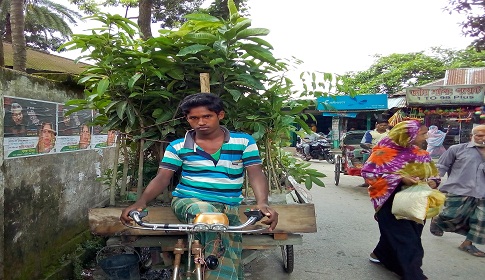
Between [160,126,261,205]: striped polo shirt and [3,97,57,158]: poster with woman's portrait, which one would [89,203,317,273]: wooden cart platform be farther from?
[3,97,57,158]: poster with woman's portrait

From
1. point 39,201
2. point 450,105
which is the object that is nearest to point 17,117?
point 39,201

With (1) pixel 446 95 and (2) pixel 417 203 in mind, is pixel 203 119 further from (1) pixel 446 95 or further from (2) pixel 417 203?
(1) pixel 446 95

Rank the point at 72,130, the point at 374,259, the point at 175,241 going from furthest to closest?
1. the point at 374,259
2. the point at 72,130
3. the point at 175,241

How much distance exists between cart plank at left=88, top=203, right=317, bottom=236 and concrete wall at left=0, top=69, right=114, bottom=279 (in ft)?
1.21

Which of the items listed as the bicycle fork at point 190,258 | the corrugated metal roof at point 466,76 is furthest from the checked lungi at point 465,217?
the corrugated metal roof at point 466,76

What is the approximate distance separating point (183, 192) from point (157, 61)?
3.51 ft

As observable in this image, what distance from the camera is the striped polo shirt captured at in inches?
101

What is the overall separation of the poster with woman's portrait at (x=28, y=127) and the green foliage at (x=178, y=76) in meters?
0.41

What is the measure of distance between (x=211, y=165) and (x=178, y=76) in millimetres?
925

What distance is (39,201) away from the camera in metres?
3.53

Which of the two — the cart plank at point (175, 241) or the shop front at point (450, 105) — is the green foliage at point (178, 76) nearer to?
the cart plank at point (175, 241)

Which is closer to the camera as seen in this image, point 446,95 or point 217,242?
point 217,242

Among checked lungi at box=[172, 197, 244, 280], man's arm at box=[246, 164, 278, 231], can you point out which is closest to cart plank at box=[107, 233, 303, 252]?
checked lungi at box=[172, 197, 244, 280]

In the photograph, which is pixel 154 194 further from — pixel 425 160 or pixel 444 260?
pixel 444 260
